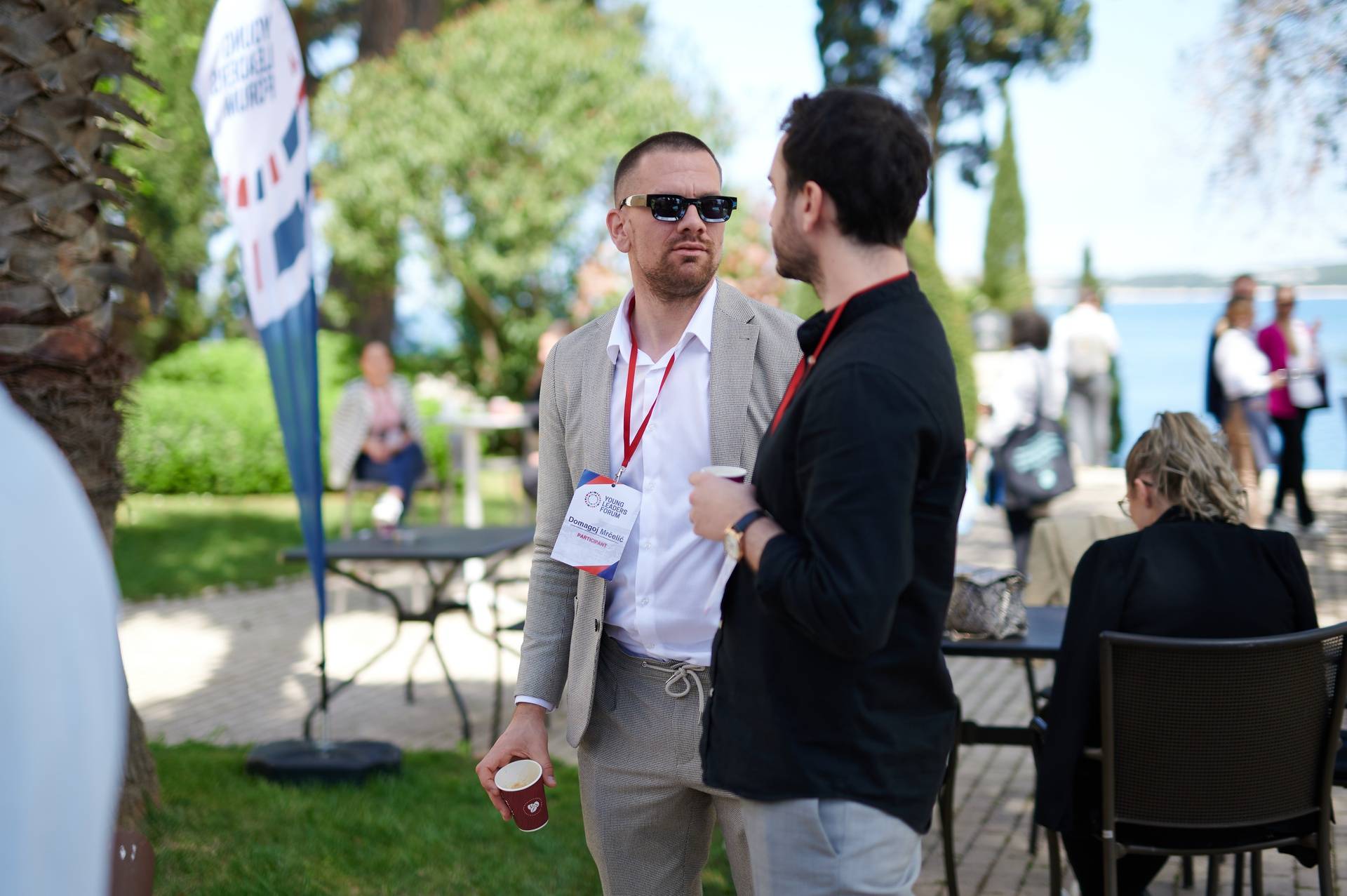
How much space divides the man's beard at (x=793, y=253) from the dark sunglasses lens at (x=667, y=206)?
0.74 metres

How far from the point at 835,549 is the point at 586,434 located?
1.01 m

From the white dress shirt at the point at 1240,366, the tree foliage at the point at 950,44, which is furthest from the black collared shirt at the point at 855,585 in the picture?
the tree foliage at the point at 950,44

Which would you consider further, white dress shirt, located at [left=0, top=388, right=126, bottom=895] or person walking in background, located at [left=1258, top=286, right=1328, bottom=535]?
person walking in background, located at [left=1258, top=286, right=1328, bottom=535]

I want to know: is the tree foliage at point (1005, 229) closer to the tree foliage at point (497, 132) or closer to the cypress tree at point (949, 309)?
the cypress tree at point (949, 309)

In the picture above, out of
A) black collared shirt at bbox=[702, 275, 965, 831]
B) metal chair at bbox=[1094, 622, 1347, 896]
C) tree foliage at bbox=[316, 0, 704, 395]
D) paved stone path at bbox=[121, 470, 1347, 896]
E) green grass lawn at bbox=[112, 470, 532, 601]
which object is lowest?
paved stone path at bbox=[121, 470, 1347, 896]

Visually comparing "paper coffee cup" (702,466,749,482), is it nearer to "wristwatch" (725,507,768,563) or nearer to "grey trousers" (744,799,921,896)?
"wristwatch" (725,507,768,563)

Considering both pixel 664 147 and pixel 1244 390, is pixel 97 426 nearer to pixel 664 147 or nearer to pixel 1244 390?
pixel 664 147

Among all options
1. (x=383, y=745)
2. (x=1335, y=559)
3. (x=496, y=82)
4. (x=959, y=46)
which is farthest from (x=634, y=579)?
(x=959, y=46)

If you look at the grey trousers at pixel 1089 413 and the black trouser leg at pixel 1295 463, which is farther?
the grey trousers at pixel 1089 413

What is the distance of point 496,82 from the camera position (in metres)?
16.5

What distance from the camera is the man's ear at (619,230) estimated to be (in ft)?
8.51

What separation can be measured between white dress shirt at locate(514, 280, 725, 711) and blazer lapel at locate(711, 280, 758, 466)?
0.02 meters

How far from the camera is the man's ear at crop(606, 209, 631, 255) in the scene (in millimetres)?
2594

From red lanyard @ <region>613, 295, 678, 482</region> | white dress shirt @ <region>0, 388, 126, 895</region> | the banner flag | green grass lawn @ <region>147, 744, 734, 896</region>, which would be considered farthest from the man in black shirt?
the banner flag
